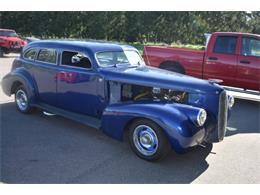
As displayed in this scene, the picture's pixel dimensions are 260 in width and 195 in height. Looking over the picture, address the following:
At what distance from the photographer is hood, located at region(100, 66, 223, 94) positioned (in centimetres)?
487

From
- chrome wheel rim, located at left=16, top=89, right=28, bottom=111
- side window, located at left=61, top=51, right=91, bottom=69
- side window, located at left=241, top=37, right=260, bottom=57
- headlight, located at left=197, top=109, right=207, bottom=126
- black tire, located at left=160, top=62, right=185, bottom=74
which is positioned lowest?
chrome wheel rim, located at left=16, top=89, right=28, bottom=111

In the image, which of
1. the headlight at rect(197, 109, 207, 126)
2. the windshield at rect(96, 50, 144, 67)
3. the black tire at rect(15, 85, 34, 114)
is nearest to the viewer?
the headlight at rect(197, 109, 207, 126)

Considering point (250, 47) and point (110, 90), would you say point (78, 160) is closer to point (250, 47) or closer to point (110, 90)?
point (110, 90)

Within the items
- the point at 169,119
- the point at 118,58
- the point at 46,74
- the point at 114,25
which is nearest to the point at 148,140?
the point at 169,119

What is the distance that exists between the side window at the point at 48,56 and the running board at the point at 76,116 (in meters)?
0.92

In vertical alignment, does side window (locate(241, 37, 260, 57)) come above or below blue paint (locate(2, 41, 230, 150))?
above

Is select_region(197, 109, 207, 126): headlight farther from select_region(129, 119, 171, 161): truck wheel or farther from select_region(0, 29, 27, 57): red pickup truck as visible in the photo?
select_region(0, 29, 27, 57): red pickup truck

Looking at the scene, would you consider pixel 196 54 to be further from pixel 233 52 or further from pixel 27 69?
pixel 27 69

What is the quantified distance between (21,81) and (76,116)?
177cm

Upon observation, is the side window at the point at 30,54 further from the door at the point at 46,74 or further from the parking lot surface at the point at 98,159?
the parking lot surface at the point at 98,159

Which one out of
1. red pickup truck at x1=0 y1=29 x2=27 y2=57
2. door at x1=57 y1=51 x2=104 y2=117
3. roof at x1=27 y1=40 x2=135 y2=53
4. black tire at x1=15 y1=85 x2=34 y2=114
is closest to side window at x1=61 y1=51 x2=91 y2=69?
door at x1=57 y1=51 x2=104 y2=117

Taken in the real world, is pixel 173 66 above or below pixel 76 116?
above

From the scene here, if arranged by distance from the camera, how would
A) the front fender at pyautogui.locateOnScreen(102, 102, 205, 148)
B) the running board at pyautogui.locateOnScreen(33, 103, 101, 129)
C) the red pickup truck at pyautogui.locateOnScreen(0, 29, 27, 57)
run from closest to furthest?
the front fender at pyautogui.locateOnScreen(102, 102, 205, 148), the running board at pyautogui.locateOnScreen(33, 103, 101, 129), the red pickup truck at pyautogui.locateOnScreen(0, 29, 27, 57)

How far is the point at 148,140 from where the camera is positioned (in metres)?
4.73
